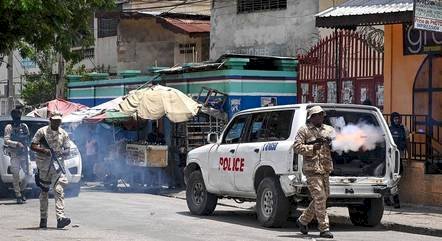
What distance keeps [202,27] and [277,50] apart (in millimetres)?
5853

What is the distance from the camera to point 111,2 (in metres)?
10.6

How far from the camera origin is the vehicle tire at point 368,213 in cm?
1319

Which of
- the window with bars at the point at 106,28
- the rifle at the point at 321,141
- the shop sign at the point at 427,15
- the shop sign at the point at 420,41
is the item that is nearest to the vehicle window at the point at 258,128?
the rifle at the point at 321,141

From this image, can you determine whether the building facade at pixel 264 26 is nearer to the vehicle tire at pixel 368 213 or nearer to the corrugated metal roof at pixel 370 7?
the corrugated metal roof at pixel 370 7

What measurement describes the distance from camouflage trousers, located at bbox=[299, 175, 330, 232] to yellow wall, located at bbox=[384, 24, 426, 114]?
657cm

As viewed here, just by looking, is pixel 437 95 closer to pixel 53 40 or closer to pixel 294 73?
pixel 294 73

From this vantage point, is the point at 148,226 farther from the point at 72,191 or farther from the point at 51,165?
the point at 72,191

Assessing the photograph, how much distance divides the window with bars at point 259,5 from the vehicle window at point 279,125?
1404 centimetres

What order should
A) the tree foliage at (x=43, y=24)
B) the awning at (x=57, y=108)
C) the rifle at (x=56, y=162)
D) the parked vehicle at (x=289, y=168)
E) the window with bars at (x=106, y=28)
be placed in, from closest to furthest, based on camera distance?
the tree foliage at (x=43, y=24) → the parked vehicle at (x=289, y=168) → the rifle at (x=56, y=162) → the awning at (x=57, y=108) → the window with bars at (x=106, y=28)

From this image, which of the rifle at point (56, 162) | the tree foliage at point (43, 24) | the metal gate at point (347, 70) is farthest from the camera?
the metal gate at point (347, 70)

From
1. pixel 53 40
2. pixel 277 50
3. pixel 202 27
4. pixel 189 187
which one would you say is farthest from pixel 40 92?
pixel 53 40

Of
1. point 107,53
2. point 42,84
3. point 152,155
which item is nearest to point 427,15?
point 152,155

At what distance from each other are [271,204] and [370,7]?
5596 millimetres

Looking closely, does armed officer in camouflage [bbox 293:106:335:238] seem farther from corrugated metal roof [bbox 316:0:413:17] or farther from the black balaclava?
the black balaclava
